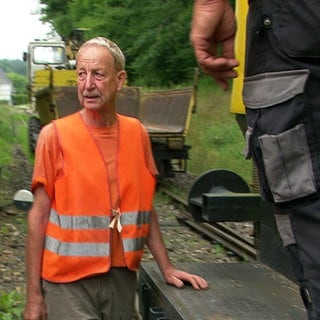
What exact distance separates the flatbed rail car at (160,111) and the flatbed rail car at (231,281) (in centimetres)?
821

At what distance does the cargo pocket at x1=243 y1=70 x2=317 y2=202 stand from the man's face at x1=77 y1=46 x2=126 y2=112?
97 cm

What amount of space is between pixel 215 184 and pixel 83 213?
1383 mm

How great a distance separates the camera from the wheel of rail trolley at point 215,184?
3877 mm

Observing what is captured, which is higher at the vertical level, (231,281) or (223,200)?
(223,200)

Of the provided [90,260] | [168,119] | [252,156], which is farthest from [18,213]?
[252,156]

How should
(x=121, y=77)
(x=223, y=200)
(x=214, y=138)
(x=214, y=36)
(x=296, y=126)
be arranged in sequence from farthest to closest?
(x=214, y=138) < (x=223, y=200) < (x=121, y=77) < (x=214, y=36) < (x=296, y=126)

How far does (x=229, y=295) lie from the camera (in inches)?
115

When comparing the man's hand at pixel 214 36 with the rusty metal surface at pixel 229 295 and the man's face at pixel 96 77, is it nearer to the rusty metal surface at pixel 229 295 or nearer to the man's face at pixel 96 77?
the man's face at pixel 96 77

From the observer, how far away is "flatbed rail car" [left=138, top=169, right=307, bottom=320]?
2.69 meters

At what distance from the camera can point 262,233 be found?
3.72 m

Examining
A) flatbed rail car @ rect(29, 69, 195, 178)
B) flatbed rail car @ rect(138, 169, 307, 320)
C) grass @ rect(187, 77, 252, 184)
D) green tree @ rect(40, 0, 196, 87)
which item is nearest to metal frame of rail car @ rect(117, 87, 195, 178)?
flatbed rail car @ rect(29, 69, 195, 178)

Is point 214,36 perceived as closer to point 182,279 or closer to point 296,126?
point 296,126

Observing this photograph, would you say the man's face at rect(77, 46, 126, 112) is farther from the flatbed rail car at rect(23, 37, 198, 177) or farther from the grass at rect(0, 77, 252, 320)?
the flatbed rail car at rect(23, 37, 198, 177)

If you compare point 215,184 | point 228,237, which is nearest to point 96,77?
point 215,184
